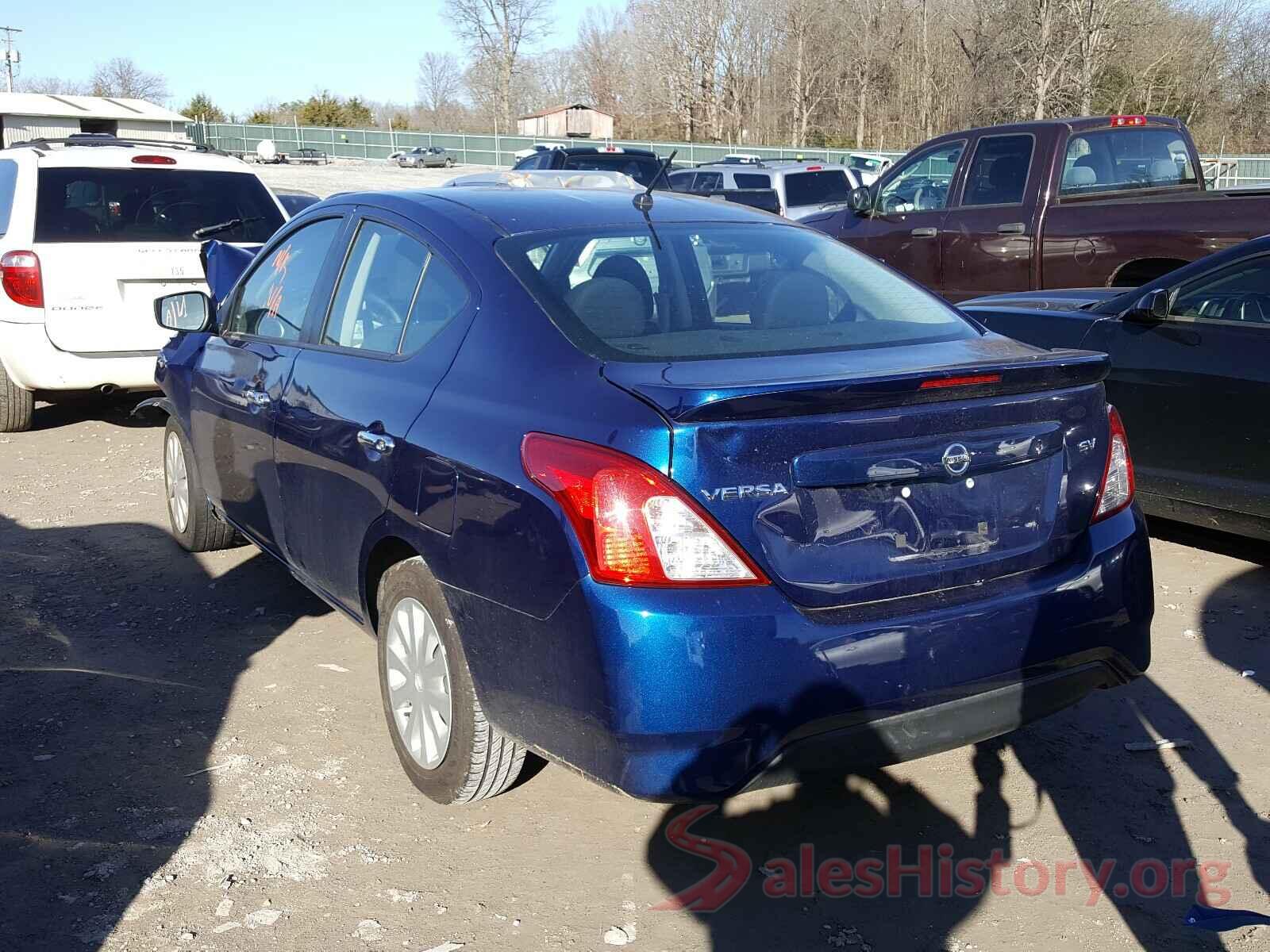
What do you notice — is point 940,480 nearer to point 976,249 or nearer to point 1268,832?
point 1268,832

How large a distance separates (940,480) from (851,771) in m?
0.71

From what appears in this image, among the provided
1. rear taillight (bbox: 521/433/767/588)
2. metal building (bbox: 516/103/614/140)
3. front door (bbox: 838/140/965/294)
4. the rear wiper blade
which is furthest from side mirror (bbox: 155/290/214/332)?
metal building (bbox: 516/103/614/140)

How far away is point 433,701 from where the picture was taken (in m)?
3.45

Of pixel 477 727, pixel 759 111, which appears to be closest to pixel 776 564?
pixel 477 727

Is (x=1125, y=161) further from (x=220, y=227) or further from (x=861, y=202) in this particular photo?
(x=220, y=227)

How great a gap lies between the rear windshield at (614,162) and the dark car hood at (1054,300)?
10954 mm

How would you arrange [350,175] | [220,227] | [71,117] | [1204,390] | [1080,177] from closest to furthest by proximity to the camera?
[1204,390], [220,227], [1080,177], [71,117], [350,175]

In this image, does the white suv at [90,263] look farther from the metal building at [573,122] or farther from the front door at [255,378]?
the metal building at [573,122]

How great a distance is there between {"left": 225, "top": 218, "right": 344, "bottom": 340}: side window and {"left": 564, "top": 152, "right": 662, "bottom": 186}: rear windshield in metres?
12.8

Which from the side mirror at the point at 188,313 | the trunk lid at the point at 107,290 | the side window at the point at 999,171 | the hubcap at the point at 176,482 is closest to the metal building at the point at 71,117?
the trunk lid at the point at 107,290

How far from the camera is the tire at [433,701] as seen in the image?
3262 millimetres

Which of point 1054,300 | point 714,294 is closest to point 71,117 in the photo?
point 1054,300

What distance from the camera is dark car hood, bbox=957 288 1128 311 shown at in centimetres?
634

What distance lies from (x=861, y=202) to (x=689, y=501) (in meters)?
8.55
